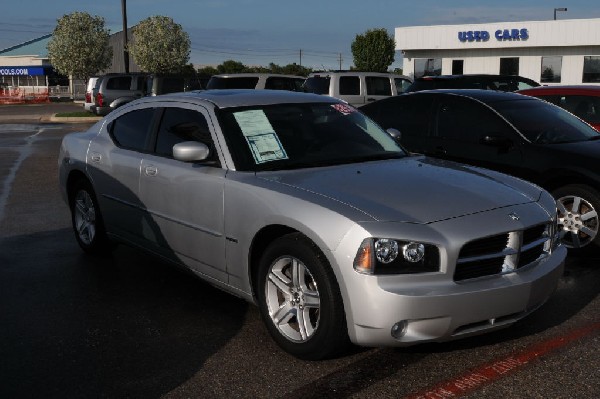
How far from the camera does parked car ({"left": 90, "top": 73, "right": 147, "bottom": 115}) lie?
1007 inches

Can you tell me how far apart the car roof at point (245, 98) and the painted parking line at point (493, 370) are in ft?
7.99

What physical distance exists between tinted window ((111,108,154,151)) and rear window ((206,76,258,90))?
455 inches

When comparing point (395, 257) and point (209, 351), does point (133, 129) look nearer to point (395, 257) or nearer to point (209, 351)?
point (209, 351)

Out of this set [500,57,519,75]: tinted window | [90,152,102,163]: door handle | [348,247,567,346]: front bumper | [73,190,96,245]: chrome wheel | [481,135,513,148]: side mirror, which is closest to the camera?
[348,247,567,346]: front bumper

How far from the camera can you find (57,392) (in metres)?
3.74

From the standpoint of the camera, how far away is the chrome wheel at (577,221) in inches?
248

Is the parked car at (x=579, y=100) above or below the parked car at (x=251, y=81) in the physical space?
below

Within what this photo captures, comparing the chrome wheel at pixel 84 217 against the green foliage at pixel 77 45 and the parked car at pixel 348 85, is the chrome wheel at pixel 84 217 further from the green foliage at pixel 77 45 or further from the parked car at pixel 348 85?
the green foliage at pixel 77 45

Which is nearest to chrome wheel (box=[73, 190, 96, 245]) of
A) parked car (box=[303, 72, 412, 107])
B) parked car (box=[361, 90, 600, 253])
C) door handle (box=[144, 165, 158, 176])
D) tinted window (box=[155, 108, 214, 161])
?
door handle (box=[144, 165, 158, 176])

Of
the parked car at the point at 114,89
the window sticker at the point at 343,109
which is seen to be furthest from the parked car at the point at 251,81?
the window sticker at the point at 343,109

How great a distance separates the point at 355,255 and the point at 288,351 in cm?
83

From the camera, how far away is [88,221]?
657cm

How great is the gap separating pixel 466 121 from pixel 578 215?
5.22 feet

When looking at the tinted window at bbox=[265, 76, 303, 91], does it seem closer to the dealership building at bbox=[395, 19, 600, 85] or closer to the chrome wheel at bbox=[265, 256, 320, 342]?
the chrome wheel at bbox=[265, 256, 320, 342]
